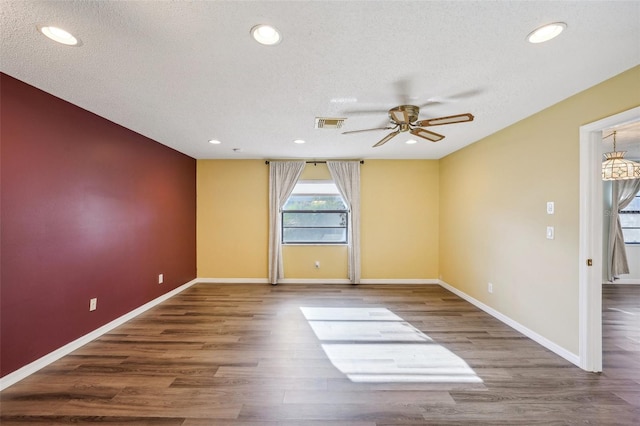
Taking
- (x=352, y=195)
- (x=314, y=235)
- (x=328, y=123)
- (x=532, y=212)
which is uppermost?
(x=328, y=123)

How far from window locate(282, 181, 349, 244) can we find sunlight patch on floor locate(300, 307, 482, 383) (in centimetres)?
191

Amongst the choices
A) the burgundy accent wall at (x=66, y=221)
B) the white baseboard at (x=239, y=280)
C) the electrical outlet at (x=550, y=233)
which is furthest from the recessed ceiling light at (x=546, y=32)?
the white baseboard at (x=239, y=280)

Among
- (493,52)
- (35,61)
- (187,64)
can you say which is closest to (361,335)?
(493,52)

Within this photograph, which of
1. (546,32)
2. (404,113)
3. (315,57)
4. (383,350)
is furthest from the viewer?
(383,350)

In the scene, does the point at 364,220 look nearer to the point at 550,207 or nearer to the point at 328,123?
the point at 328,123

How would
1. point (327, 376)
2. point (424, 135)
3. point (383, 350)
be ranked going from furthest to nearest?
1. point (424, 135)
2. point (383, 350)
3. point (327, 376)

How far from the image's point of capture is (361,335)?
2.91 meters

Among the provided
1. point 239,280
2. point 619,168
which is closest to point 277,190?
point 239,280

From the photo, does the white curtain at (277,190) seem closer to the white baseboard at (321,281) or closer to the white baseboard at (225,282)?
the white baseboard at (321,281)

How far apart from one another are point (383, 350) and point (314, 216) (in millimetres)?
3040

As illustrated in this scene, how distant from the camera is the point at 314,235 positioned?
5238 millimetres

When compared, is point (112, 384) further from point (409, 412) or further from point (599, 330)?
point (599, 330)

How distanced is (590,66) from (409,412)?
8.99 ft

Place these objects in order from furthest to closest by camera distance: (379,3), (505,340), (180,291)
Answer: (180,291)
(505,340)
(379,3)
